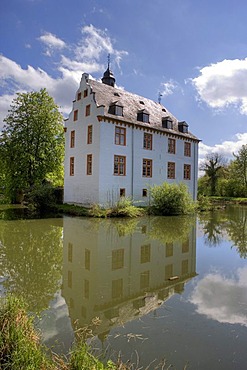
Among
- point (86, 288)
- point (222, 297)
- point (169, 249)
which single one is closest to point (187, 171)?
point (169, 249)

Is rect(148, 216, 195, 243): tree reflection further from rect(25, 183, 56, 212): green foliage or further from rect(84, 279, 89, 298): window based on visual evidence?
rect(25, 183, 56, 212): green foliage

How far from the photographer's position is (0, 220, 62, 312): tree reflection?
580 centimetres

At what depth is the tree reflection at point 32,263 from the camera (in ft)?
19.0

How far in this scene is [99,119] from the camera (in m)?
21.5

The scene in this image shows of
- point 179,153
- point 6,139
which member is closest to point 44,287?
point 179,153

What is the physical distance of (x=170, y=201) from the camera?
20.5m

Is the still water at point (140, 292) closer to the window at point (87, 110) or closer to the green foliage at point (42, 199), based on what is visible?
the green foliage at point (42, 199)

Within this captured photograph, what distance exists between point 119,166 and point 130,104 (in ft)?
22.0

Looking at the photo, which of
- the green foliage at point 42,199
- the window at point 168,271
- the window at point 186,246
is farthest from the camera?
the green foliage at point 42,199

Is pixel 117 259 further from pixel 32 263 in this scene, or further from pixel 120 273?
pixel 32 263

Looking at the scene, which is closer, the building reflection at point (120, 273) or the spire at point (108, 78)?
the building reflection at point (120, 273)

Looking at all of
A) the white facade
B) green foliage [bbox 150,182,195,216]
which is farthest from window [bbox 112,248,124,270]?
the white facade

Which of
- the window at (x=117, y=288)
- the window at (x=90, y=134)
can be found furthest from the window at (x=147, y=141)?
the window at (x=117, y=288)

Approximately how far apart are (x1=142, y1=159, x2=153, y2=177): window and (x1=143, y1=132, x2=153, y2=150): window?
122 cm
